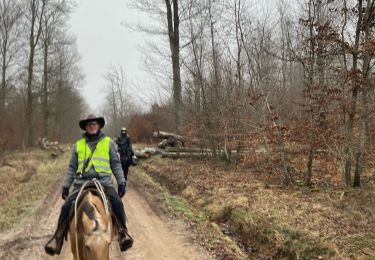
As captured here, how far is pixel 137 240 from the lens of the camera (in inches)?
373

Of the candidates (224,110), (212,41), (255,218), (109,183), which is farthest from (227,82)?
(109,183)

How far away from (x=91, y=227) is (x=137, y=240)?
14.6 ft

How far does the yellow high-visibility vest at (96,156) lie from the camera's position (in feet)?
22.1

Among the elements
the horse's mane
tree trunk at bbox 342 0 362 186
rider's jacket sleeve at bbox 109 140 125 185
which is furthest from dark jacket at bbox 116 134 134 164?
the horse's mane

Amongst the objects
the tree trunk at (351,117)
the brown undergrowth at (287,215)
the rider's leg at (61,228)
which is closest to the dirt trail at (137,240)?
the brown undergrowth at (287,215)

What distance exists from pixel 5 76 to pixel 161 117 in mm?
13350

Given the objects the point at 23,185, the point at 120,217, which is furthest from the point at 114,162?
the point at 23,185

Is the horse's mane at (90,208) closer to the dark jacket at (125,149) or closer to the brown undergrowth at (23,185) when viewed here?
the brown undergrowth at (23,185)

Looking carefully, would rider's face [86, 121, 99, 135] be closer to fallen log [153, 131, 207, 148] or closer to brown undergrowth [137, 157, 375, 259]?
brown undergrowth [137, 157, 375, 259]

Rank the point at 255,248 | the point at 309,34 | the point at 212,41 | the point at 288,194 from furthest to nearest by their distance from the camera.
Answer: the point at 212,41, the point at 309,34, the point at 288,194, the point at 255,248

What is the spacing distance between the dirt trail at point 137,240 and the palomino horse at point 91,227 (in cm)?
273

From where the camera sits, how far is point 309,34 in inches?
547

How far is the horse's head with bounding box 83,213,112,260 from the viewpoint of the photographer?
500 centimetres

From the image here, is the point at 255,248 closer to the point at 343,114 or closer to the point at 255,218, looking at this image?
the point at 255,218
